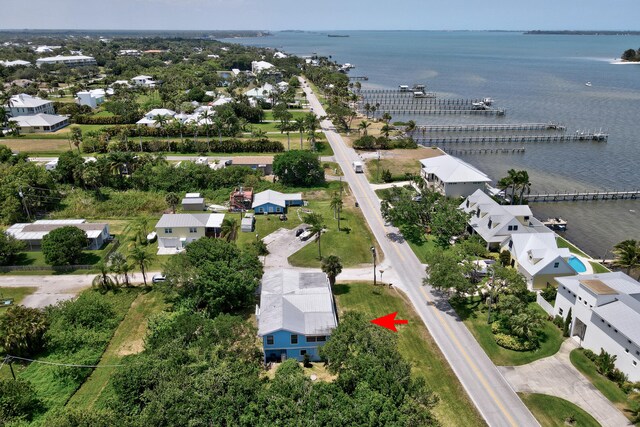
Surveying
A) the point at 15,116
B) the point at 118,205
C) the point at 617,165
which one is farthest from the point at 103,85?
Result: the point at 617,165

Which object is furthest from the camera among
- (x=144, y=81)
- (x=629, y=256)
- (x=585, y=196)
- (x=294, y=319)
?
(x=144, y=81)

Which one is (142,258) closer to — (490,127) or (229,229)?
(229,229)

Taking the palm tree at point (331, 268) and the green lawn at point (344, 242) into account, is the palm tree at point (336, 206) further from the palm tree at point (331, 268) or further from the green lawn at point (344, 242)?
the palm tree at point (331, 268)

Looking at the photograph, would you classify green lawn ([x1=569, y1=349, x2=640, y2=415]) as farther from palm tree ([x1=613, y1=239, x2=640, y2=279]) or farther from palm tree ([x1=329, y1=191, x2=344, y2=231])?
palm tree ([x1=329, y1=191, x2=344, y2=231])

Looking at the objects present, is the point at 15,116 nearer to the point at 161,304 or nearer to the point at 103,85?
the point at 103,85

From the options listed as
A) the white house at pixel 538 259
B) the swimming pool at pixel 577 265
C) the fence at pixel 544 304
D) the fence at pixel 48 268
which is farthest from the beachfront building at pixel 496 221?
the fence at pixel 48 268

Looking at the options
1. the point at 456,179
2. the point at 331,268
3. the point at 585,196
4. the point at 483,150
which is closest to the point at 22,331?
the point at 331,268
